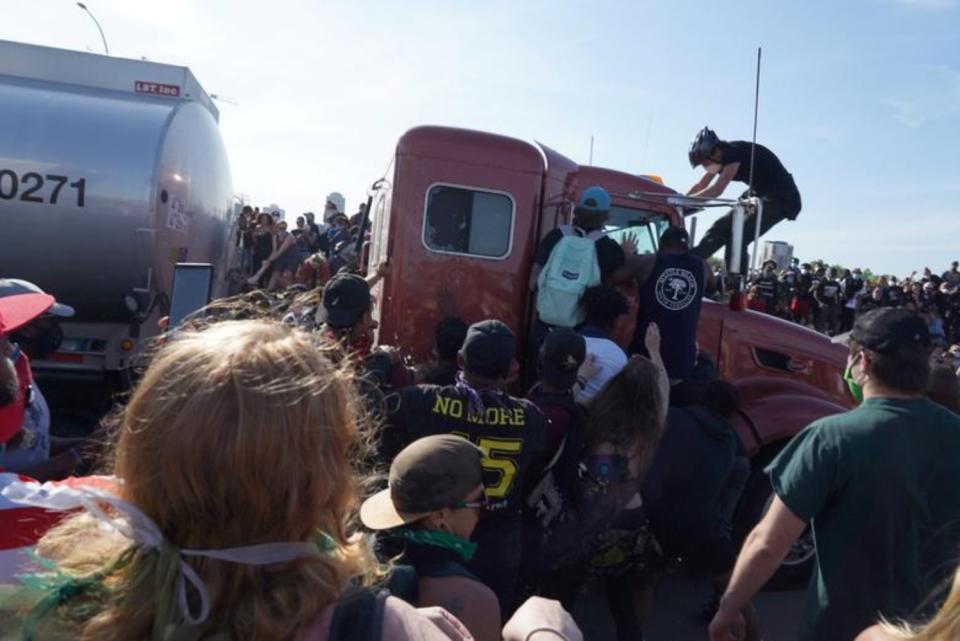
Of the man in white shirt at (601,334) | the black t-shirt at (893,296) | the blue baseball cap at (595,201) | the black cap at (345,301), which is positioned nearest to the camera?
the black cap at (345,301)

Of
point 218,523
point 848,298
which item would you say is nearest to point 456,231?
point 218,523

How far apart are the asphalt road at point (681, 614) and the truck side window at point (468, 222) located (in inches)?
94.7

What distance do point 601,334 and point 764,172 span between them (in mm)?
2963

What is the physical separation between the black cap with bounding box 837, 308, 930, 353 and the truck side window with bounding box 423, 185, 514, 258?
291 cm

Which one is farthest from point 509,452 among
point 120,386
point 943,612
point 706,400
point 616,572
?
point 120,386

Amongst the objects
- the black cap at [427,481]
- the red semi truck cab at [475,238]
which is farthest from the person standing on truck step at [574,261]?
the black cap at [427,481]

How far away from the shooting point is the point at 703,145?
20.4 feet

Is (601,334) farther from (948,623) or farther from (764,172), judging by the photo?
(948,623)

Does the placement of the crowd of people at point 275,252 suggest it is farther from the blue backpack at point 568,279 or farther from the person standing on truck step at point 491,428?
the person standing on truck step at point 491,428

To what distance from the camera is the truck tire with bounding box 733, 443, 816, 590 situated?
498 centimetres

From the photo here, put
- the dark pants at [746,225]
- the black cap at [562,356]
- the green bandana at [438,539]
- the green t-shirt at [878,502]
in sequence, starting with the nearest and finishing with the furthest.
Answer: the green bandana at [438,539], the green t-shirt at [878,502], the black cap at [562,356], the dark pants at [746,225]

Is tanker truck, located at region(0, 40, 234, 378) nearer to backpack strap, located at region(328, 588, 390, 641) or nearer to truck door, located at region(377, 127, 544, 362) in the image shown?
truck door, located at region(377, 127, 544, 362)

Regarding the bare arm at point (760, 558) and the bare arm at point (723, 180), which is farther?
the bare arm at point (723, 180)

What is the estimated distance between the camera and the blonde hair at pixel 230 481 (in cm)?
116
